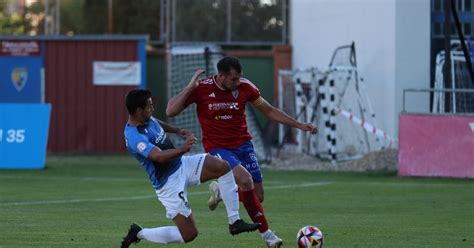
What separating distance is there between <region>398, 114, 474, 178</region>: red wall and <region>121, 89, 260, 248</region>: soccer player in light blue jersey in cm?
1160

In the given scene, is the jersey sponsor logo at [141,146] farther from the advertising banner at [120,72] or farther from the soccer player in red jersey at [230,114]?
the advertising banner at [120,72]

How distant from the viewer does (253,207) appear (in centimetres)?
1175

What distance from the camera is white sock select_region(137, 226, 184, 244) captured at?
10.8 meters

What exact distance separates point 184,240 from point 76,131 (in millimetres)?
20948

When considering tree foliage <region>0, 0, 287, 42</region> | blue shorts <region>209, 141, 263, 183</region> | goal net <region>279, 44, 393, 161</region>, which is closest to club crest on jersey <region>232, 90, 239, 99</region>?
blue shorts <region>209, 141, 263, 183</region>

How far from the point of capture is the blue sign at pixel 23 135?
81.4ft

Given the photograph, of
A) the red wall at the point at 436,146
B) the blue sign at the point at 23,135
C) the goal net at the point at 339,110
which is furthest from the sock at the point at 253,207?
the goal net at the point at 339,110

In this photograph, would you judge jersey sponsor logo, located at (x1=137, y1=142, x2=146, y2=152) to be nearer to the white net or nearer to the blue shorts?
the blue shorts

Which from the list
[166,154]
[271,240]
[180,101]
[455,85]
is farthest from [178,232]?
[455,85]

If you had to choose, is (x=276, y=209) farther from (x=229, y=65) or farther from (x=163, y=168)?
(x=163, y=168)

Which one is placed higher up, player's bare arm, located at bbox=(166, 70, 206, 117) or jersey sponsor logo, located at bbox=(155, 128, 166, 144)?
player's bare arm, located at bbox=(166, 70, 206, 117)

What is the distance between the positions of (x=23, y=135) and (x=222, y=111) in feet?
42.6

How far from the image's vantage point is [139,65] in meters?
31.0

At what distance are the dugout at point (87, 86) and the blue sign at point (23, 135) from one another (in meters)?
6.23
